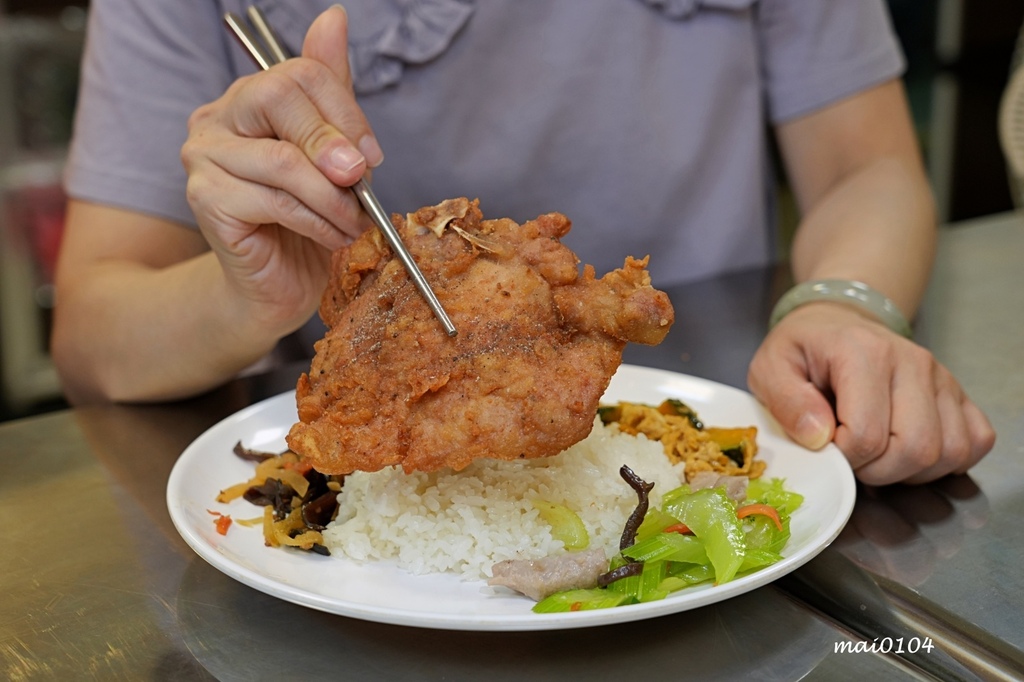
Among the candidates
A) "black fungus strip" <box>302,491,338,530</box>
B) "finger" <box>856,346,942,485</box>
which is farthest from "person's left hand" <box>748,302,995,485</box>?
"black fungus strip" <box>302,491,338,530</box>

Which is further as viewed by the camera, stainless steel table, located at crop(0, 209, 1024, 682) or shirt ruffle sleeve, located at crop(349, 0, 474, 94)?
shirt ruffle sleeve, located at crop(349, 0, 474, 94)

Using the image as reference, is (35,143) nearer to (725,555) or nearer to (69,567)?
(69,567)

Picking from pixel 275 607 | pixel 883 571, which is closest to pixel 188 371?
pixel 275 607

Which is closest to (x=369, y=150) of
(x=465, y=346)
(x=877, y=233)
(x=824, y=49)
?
(x=465, y=346)

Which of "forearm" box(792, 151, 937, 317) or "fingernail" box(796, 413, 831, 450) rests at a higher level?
"fingernail" box(796, 413, 831, 450)

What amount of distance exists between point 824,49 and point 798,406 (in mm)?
1396

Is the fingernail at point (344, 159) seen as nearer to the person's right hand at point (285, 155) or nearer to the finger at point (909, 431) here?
the person's right hand at point (285, 155)

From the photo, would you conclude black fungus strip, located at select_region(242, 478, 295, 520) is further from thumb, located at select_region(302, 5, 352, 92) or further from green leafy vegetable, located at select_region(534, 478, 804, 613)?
thumb, located at select_region(302, 5, 352, 92)

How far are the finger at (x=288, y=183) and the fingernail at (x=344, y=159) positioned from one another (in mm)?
42

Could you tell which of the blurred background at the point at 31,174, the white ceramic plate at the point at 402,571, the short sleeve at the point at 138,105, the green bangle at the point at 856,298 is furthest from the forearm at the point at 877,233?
the blurred background at the point at 31,174

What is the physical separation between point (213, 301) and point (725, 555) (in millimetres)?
1163

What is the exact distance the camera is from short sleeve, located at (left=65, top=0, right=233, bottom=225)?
7.49 ft

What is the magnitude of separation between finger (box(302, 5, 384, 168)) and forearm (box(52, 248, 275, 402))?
467mm

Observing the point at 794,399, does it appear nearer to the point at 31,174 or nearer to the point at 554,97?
the point at 554,97
